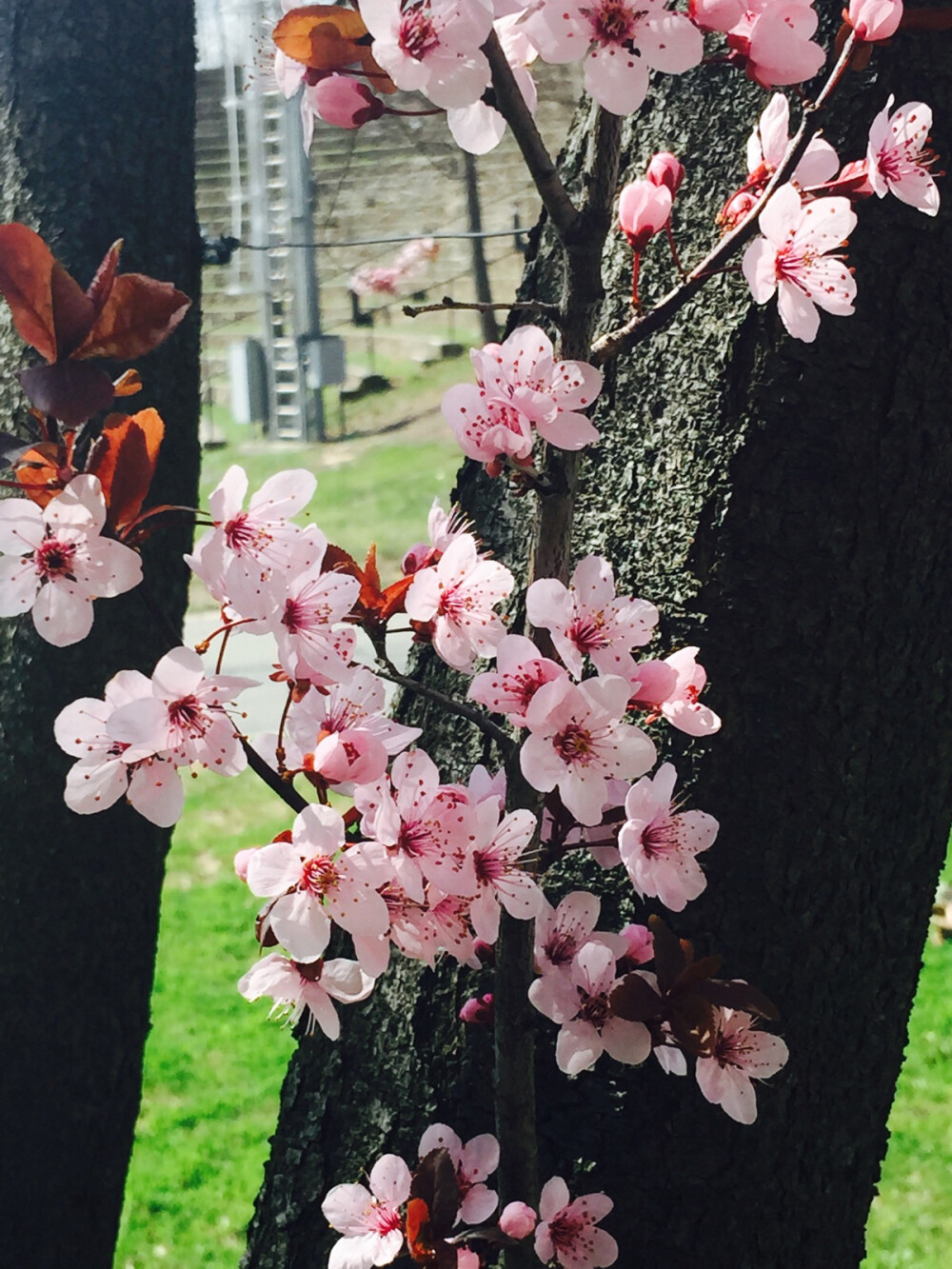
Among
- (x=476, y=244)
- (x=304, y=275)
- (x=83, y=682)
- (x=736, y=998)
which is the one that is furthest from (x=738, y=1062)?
(x=304, y=275)

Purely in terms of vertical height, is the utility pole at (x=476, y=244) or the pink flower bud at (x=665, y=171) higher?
the pink flower bud at (x=665, y=171)

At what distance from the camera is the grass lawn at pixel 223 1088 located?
8.55ft

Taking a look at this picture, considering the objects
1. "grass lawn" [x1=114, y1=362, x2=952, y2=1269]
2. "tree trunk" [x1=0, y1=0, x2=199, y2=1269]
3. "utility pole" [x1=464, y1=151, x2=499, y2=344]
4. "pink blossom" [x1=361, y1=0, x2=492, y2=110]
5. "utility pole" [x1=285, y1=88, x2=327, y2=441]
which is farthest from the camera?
"utility pole" [x1=285, y1=88, x2=327, y2=441]

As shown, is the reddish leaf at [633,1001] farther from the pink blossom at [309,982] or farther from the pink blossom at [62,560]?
the pink blossom at [62,560]

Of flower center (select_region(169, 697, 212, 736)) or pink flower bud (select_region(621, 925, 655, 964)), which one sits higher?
flower center (select_region(169, 697, 212, 736))

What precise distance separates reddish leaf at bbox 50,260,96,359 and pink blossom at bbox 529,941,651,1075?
1.84ft

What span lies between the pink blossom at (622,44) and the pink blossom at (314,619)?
34 centimetres

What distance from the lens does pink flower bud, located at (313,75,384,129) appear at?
846 millimetres

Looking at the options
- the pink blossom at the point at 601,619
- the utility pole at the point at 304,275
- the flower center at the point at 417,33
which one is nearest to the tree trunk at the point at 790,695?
the pink blossom at the point at 601,619

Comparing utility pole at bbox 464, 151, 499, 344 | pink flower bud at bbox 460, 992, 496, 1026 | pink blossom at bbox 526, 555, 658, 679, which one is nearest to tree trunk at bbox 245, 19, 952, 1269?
pink flower bud at bbox 460, 992, 496, 1026

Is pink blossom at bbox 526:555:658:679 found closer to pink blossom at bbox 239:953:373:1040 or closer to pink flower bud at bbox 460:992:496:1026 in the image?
pink blossom at bbox 239:953:373:1040

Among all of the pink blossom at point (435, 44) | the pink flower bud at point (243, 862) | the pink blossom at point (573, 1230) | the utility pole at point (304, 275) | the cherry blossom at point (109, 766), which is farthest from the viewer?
the utility pole at point (304, 275)

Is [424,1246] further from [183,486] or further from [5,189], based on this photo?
[5,189]

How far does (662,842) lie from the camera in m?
0.91
